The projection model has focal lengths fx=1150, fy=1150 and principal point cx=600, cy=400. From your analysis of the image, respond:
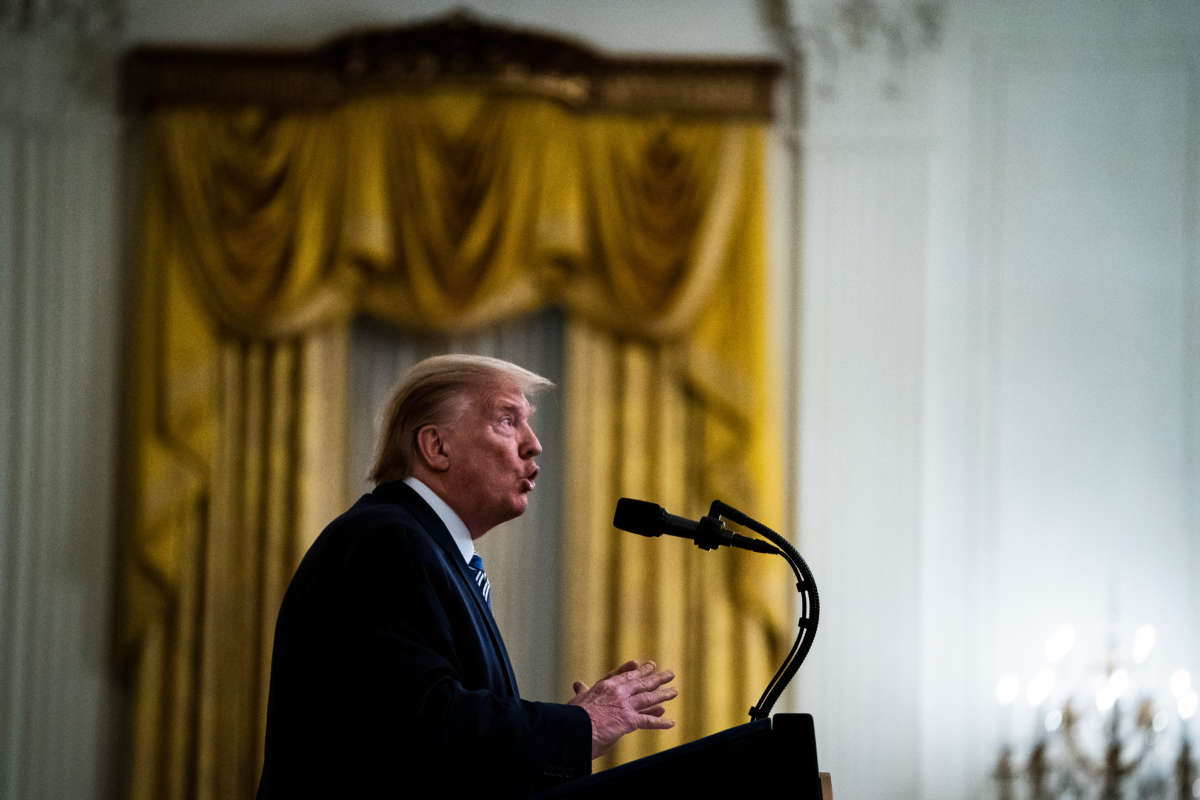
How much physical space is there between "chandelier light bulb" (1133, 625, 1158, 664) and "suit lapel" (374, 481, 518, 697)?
3.51 meters

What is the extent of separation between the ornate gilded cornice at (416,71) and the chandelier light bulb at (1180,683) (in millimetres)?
2848

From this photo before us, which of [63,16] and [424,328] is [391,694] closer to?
[424,328]

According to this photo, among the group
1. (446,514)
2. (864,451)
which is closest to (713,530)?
(446,514)

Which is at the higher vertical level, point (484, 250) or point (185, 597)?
point (484, 250)

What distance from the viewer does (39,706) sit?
475 centimetres

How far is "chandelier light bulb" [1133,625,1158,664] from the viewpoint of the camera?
187 inches

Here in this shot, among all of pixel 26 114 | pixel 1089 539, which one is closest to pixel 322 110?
pixel 26 114

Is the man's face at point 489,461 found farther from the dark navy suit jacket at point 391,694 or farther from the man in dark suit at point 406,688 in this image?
the dark navy suit jacket at point 391,694

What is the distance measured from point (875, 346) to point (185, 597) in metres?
3.04

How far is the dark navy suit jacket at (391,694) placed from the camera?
6.03ft

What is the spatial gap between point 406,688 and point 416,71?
354 cm

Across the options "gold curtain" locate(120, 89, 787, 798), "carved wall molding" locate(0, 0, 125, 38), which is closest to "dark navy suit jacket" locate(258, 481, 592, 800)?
"gold curtain" locate(120, 89, 787, 798)

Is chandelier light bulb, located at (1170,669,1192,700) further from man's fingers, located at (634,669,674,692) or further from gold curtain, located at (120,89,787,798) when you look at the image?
man's fingers, located at (634,669,674,692)

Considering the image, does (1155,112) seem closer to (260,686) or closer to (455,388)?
(455,388)
